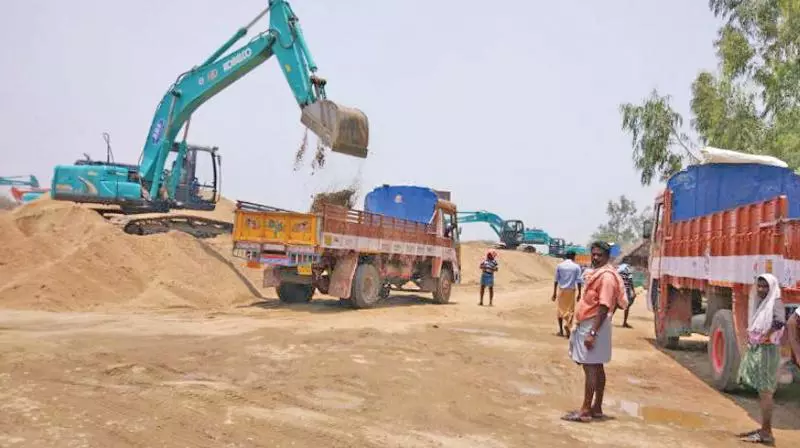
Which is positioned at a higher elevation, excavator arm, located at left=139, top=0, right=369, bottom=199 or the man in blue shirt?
excavator arm, located at left=139, top=0, right=369, bottom=199

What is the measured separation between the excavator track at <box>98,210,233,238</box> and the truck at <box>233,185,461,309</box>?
420 cm

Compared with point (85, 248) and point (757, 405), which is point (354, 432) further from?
point (85, 248)

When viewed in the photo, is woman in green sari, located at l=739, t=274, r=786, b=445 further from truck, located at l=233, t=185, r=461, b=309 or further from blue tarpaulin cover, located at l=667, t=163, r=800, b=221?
truck, located at l=233, t=185, r=461, b=309

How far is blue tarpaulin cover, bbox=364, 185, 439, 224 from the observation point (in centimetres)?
1803

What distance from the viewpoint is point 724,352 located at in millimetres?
7434

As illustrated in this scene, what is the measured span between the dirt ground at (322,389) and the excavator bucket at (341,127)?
13.8ft

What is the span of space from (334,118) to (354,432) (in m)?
9.70

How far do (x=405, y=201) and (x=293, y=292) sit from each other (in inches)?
191

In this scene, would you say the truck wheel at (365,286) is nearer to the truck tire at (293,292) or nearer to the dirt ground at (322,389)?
the truck tire at (293,292)

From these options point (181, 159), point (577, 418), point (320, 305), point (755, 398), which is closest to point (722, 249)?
point (755, 398)

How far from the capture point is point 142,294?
Answer: 13781 mm

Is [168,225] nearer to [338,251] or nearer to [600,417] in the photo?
[338,251]

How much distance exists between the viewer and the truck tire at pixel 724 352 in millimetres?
7184

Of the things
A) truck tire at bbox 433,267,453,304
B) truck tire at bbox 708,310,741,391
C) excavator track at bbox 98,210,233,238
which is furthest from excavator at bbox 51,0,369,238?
truck tire at bbox 708,310,741,391
